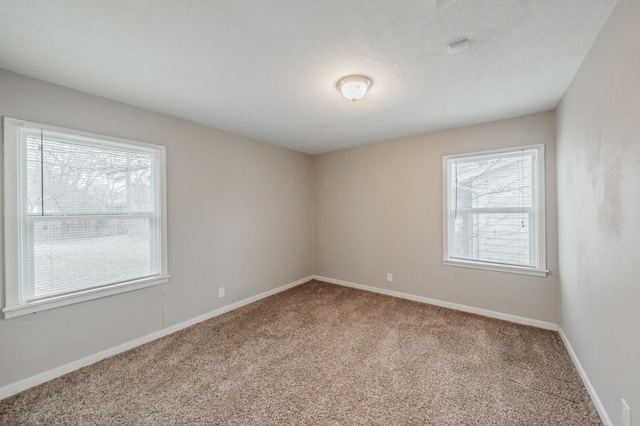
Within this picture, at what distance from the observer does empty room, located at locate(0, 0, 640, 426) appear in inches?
57.1

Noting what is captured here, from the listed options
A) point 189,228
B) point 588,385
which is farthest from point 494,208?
point 189,228

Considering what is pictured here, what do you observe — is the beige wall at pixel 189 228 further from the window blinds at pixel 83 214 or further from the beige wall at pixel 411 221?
the beige wall at pixel 411 221

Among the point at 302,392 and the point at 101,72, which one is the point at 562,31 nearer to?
the point at 302,392

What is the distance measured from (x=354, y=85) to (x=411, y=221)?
7.64 feet

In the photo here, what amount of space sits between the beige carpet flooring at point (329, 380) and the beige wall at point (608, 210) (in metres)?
0.43

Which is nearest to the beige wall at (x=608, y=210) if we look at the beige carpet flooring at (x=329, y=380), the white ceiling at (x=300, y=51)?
the white ceiling at (x=300, y=51)

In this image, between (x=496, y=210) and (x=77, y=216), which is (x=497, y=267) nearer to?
(x=496, y=210)

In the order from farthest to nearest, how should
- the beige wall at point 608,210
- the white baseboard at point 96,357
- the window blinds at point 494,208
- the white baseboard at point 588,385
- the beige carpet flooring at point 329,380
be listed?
the window blinds at point 494,208 → the white baseboard at point 96,357 → the beige carpet flooring at point 329,380 → the white baseboard at point 588,385 → the beige wall at point 608,210

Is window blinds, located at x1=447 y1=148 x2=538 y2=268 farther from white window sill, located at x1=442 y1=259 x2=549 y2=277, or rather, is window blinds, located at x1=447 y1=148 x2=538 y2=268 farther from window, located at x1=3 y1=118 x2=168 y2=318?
window, located at x1=3 y1=118 x2=168 y2=318

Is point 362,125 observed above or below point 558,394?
above

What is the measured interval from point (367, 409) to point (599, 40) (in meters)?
2.80

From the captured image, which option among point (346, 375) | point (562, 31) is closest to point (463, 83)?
point (562, 31)

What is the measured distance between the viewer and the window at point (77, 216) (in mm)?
1931

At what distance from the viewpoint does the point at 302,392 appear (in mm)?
1872
